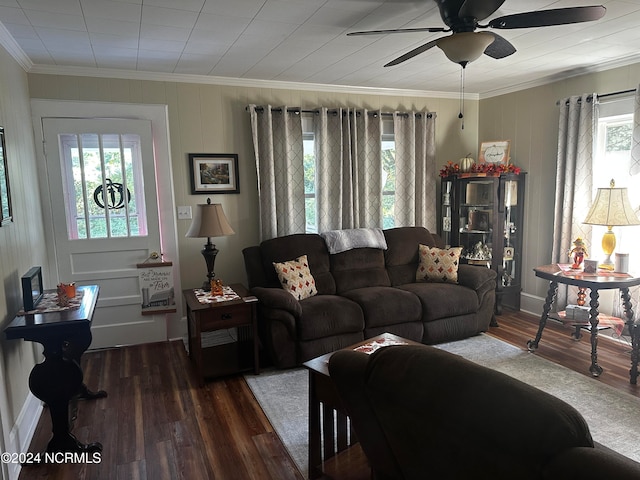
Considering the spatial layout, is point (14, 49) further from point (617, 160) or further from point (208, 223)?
point (617, 160)

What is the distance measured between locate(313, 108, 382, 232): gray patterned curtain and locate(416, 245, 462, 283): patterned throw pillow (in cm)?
75

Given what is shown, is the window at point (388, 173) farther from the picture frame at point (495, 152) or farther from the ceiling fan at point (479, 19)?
the ceiling fan at point (479, 19)

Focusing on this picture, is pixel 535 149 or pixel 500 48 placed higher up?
pixel 500 48

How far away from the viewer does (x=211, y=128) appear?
4.18 meters

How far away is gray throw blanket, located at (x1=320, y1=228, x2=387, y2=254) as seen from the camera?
421 cm

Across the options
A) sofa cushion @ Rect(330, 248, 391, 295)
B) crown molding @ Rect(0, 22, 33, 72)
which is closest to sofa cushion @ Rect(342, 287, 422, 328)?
sofa cushion @ Rect(330, 248, 391, 295)

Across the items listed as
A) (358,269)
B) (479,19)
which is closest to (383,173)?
(358,269)

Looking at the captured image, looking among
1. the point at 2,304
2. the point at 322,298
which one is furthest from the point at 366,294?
the point at 2,304

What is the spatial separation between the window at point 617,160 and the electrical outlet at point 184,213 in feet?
12.4

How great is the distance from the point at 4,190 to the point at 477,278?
12.1ft

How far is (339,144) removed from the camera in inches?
179

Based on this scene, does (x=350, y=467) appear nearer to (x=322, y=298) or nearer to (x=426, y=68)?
(x=322, y=298)

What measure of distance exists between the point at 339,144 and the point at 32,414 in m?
3.39

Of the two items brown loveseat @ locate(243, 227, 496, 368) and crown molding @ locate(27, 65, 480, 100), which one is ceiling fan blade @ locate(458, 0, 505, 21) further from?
crown molding @ locate(27, 65, 480, 100)
